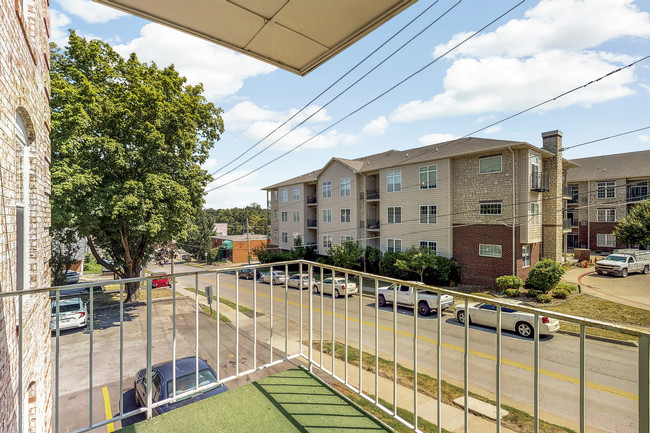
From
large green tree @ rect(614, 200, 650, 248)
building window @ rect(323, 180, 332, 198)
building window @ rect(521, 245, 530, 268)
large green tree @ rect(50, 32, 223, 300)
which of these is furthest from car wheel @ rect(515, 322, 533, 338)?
large green tree @ rect(614, 200, 650, 248)

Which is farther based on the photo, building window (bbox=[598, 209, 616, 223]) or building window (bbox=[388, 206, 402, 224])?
building window (bbox=[598, 209, 616, 223])

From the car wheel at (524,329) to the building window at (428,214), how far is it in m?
10.0

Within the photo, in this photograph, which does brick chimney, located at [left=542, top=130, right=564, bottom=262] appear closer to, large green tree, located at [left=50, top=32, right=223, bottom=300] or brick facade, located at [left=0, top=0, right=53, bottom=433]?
large green tree, located at [left=50, top=32, right=223, bottom=300]

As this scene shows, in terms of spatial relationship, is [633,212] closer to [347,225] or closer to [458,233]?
[458,233]

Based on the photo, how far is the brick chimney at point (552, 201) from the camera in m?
20.7

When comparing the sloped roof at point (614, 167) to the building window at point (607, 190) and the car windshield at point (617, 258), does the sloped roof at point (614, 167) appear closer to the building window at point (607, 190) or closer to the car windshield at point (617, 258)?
→ the building window at point (607, 190)

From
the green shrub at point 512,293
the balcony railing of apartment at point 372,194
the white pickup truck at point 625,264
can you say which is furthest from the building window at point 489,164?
the white pickup truck at point 625,264

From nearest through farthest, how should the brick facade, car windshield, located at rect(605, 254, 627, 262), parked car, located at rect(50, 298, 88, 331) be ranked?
the brick facade, parked car, located at rect(50, 298, 88, 331), car windshield, located at rect(605, 254, 627, 262)

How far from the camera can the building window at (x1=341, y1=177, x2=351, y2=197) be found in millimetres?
26578

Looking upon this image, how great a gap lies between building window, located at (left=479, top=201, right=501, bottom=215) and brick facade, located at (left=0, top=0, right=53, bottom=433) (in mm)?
19705

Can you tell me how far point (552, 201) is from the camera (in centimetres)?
2130

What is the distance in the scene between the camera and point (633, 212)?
24234 millimetres

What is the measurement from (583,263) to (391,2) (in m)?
29.4

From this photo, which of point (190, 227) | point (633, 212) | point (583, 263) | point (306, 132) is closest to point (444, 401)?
point (306, 132)
